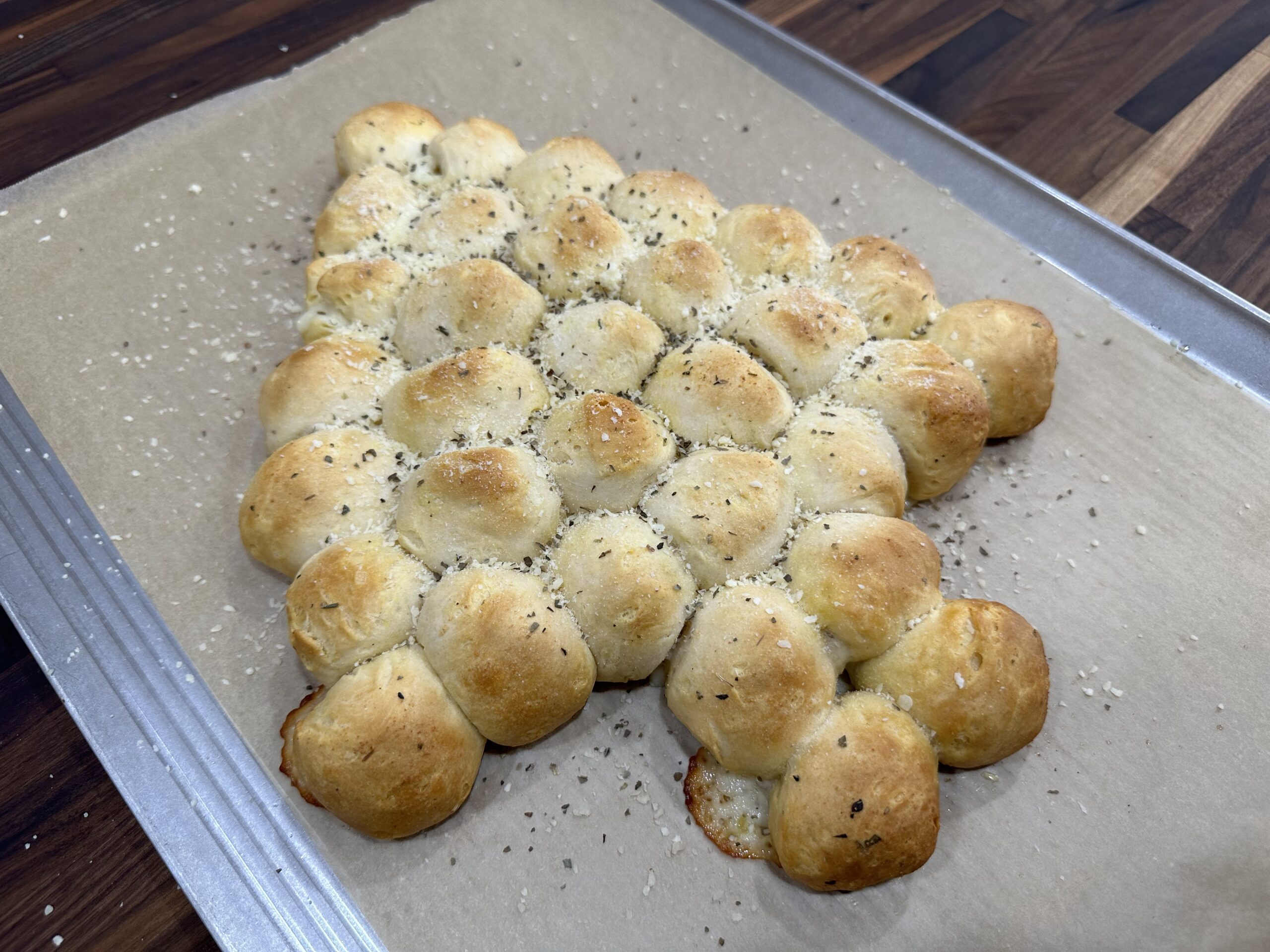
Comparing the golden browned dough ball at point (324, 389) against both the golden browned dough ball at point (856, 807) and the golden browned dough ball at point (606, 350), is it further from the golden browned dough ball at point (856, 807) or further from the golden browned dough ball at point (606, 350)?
the golden browned dough ball at point (856, 807)

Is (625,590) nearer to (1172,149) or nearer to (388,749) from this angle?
(388,749)

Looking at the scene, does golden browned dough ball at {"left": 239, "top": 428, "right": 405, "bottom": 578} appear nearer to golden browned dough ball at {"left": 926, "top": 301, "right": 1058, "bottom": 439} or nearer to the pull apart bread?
the pull apart bread

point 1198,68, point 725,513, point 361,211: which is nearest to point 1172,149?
point 1198,68

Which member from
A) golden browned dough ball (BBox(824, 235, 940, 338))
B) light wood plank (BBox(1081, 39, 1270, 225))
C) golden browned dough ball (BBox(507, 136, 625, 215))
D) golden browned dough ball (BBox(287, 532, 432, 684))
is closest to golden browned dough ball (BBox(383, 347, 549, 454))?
golden browned dough ball (BBox(287, 532, 432, 684))

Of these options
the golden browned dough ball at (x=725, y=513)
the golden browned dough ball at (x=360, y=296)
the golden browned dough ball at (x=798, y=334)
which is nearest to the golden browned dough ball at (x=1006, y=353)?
the golden browned dough ball at (x=798, y=334)

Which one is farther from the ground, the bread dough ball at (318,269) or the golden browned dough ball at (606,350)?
the golden browned dough ball at (606,350)
